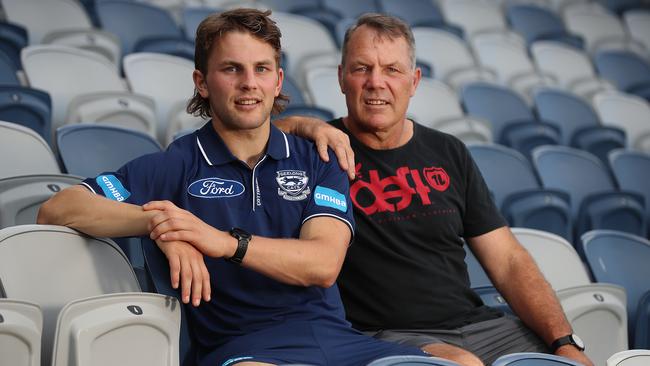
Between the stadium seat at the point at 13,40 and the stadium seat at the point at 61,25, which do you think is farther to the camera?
the stadium seat at the point at 61,25

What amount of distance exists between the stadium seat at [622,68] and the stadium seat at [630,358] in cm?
556

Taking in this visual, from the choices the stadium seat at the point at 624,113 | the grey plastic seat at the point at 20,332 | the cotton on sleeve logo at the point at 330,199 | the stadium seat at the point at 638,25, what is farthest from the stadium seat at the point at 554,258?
the stadium seat at the point at 638,25

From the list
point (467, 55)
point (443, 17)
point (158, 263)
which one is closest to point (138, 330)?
point (158, 263)

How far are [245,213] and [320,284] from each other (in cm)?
29

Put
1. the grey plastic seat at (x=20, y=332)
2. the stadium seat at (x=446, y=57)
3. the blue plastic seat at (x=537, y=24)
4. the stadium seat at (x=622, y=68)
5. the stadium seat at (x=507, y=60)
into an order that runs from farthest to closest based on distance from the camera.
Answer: the blue plastic seat at (x=537, y=24) < the stadium seat at (x=622, y=68) < the stadium seat at (x=507, y=60) < the stadium seat at (x=446, y=57) < the grey plastic seat at (x=20, y=332)

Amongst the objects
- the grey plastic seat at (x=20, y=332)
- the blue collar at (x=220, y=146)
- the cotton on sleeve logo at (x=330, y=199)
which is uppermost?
the blue collar at (x=220, y=146)

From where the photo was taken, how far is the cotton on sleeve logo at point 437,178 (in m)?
3.26

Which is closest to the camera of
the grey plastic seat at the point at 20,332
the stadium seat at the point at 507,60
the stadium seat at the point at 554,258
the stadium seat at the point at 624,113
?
the grey plastic seat at the point at 20,332

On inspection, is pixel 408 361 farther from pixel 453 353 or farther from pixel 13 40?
pixel 13 40

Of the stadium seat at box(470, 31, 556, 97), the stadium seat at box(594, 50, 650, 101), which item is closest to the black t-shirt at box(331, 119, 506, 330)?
the stadium seat at box(470, 31, 556, 97)

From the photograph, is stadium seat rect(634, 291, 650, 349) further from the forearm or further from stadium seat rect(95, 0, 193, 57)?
stadium seat rect(95, 0, 193, 57)

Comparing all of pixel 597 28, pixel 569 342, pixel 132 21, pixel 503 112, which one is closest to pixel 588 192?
pixel 503 112

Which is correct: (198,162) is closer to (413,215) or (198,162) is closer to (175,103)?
(413,215)

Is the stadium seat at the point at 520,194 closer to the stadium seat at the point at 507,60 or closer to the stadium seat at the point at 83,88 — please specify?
the stadium seat at the point at 83,88
